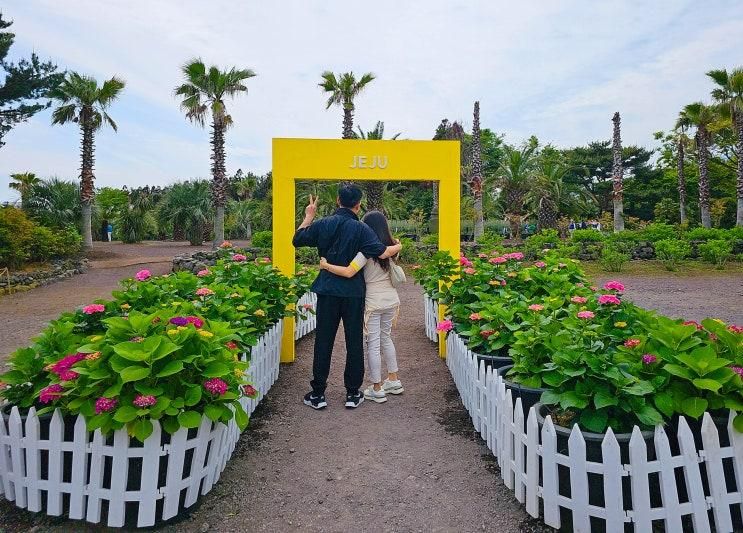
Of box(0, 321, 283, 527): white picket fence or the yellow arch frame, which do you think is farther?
the yellow arch frame

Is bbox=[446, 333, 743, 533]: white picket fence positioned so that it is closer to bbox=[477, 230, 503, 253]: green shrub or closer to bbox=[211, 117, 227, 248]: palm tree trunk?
bbox=[477, 230, 503, 253]: green shrub

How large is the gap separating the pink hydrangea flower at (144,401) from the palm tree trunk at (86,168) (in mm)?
23327

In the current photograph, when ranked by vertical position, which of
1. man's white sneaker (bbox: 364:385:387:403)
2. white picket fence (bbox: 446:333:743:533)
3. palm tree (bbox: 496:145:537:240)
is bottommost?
man's white sneaker (bbox: 364:385:387:403)

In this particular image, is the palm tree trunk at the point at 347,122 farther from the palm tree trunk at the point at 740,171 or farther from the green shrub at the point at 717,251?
the palm tree trunk at the point at 740,171

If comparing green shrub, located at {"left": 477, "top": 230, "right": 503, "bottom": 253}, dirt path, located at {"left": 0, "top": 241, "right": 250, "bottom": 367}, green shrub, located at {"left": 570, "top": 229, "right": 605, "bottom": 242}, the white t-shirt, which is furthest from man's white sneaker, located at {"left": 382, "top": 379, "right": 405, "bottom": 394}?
green shrub, located at {"left": 570, "top": 229, "right": 605, "bottom": 242}

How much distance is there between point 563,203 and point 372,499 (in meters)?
28.9

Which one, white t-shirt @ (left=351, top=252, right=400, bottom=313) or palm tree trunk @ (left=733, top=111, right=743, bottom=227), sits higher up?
palm tree trunk @ (left=733, top=111, right=743, bottom=227)

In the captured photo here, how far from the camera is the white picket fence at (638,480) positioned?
2.23 metres

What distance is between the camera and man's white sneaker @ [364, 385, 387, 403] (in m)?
4.52

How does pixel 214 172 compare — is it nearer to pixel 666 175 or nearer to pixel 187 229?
pixel 187 229

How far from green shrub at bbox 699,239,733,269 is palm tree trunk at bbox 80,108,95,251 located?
80.7 feet

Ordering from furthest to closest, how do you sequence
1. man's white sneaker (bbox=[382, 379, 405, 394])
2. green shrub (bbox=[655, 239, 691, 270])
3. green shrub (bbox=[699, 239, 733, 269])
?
1. green shrub (bbox=[655, 239, 691, 270])
2. green shrub (bbox=[699, 239, 733, 269])
3. man's white sneaker (bbox=[382, 379, 405, 394])

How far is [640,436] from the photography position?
220 cm

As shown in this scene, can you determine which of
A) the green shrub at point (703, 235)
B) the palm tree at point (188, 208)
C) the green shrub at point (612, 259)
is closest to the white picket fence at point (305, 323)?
the green shrub at point (612, 259)
